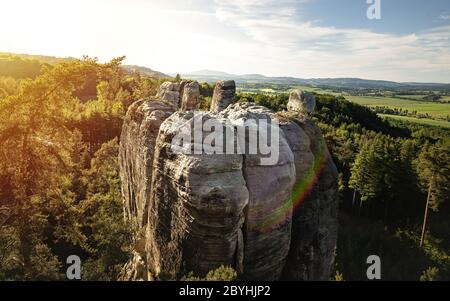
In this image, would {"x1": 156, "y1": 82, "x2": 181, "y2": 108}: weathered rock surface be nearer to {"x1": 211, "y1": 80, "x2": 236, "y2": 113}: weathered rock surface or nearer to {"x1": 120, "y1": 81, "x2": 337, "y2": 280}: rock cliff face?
{"x1": 211, "y1": 80, "x2": 236, "y2": 113}: weathered rock surface

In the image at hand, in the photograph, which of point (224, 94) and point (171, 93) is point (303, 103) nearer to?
point (224, 94)

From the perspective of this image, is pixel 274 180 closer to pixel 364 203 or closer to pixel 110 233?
pixel 110 233

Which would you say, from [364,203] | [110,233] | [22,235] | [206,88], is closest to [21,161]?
[22,235]

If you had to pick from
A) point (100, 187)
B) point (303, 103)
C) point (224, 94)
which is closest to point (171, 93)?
point (224, 94)

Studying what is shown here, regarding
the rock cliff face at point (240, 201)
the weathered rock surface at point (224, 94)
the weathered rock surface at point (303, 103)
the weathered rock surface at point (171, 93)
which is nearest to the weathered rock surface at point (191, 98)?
the weathered rock surface at point (224, 94)

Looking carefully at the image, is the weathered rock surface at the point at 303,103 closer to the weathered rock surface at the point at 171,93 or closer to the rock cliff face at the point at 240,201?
the rock cliff face at the point at 240,201

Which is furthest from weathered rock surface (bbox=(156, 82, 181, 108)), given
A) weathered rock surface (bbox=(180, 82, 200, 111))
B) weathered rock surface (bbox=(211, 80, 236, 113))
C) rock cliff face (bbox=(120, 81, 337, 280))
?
rock cliff face (bbox=(120, 81, 337, 280))
